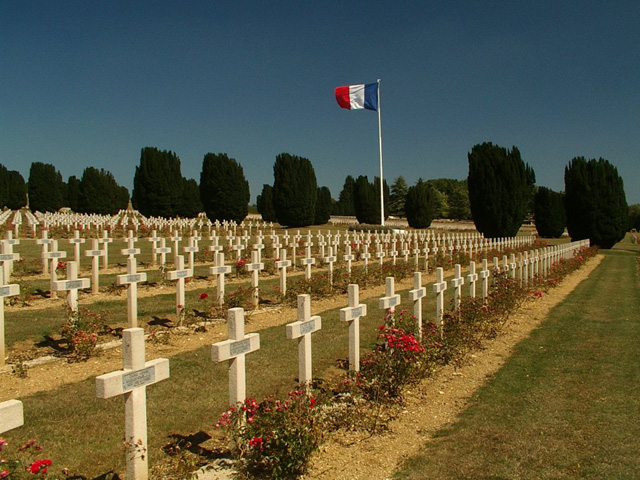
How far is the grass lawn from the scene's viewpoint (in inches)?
152

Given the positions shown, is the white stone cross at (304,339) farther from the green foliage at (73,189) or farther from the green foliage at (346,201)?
the green foliage at (346,201)

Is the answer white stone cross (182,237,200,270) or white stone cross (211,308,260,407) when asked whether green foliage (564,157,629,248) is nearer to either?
white stone cross (182,237,200,270)

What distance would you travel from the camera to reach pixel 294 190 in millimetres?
43281

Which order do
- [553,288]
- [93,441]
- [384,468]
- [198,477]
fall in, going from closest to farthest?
[198,477] → [384,468] → [93,441] → [553,288]

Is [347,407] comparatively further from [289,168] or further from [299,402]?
[289,168]

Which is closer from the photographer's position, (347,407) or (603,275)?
(347,407)

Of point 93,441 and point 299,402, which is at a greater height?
point 299,402

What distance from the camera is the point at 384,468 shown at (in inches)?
152

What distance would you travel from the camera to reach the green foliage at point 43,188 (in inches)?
2206

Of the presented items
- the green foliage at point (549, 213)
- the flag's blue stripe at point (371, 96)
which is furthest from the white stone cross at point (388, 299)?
the green foliage at point (549, 213)

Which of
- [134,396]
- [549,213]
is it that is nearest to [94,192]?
[549,213]

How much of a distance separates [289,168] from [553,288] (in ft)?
105

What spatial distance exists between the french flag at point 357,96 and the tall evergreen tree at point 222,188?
38.0ft

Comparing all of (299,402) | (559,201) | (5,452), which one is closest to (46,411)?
(5,452)
